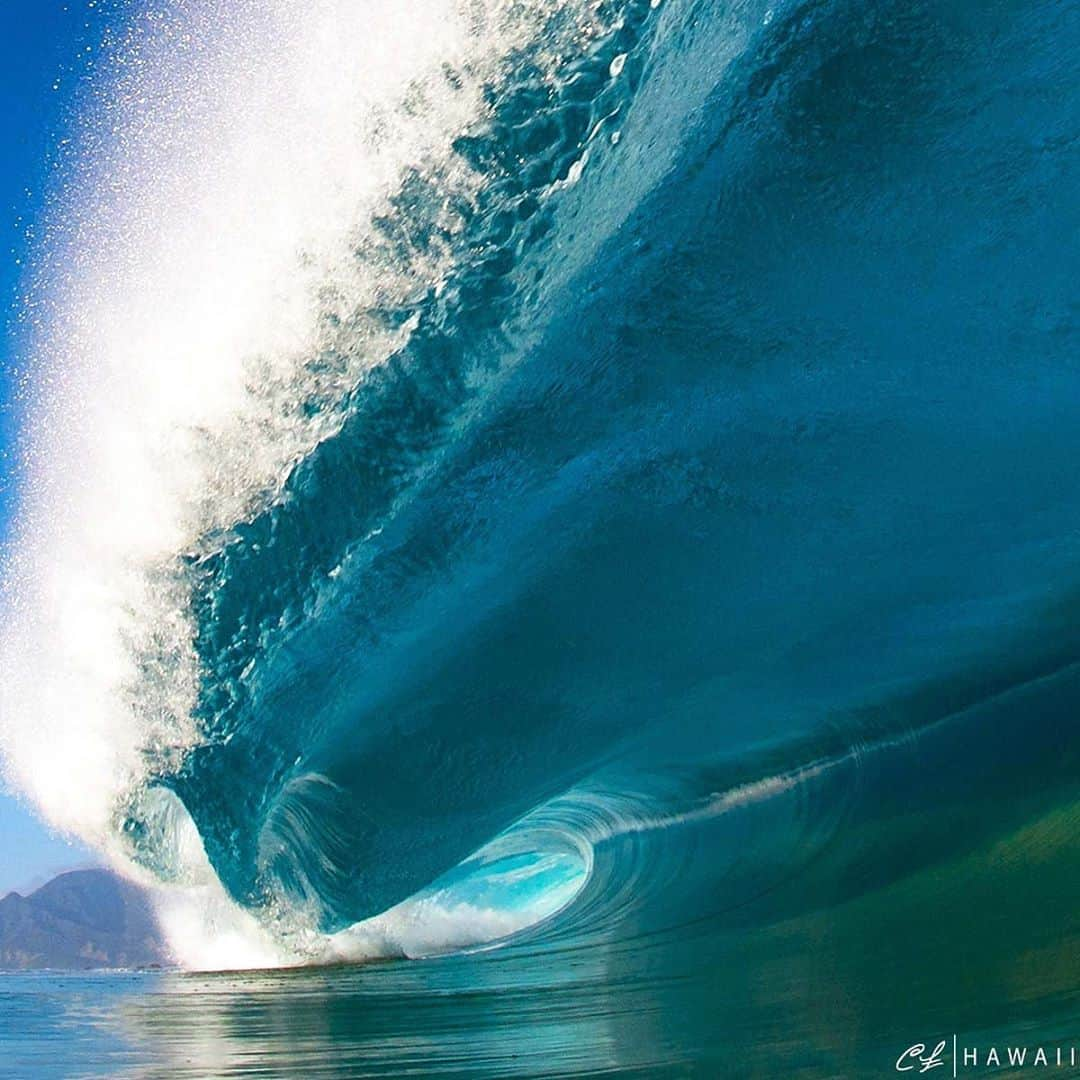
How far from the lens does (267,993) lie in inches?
152

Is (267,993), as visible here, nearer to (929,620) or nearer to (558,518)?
(558,518)

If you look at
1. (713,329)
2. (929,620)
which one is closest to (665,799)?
(929,620)
